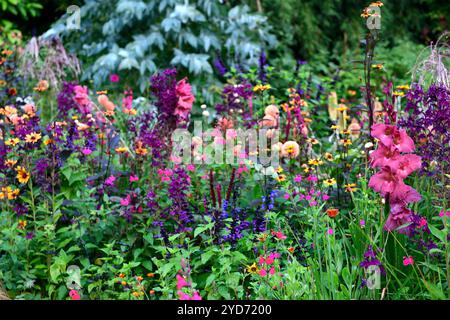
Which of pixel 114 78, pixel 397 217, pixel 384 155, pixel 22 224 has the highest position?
pixel 114 78

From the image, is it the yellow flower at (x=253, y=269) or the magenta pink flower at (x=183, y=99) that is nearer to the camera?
the yellow flower at (x=253, y=269)

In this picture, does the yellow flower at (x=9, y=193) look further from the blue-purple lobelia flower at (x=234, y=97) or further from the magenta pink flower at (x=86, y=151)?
the blue-purple lobelia flower at (x=234, y=97)

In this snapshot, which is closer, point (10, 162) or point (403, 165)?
point (403, 165)

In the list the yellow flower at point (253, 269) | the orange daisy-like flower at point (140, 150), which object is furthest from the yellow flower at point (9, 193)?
the yellow flower at point (253, 269)

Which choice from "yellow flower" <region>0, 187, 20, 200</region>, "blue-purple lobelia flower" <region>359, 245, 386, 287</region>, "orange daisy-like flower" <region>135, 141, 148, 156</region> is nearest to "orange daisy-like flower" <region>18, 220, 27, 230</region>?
"yellow flower" <region>0, 187, 20, 200</region>

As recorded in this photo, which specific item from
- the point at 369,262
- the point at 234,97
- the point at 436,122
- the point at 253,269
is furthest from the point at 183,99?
the point at 369,262

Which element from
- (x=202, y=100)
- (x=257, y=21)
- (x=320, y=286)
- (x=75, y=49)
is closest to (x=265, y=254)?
(x=320, y=286)

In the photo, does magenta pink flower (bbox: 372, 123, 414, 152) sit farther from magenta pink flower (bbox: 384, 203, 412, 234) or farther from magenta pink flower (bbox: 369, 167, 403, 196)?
magenta pink flower (bbox: 384, 203, 412, 234)

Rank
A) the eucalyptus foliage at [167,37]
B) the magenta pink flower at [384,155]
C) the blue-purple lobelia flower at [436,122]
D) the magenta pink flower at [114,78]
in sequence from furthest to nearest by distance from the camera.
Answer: the eucalyptus foliage at [167,37], the magenta pink flower at [114,78], the blue-purple lobelia flower at [436,122], the magenta pink flower at [384,155]

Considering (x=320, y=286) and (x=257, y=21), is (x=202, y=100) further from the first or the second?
(x=320, y=286)

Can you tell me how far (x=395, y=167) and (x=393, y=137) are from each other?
0.13 meters

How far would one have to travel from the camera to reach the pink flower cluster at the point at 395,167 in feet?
8.32

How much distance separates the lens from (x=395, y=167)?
252 centimetres

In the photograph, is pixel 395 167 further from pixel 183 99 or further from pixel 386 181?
pixel 183 99
